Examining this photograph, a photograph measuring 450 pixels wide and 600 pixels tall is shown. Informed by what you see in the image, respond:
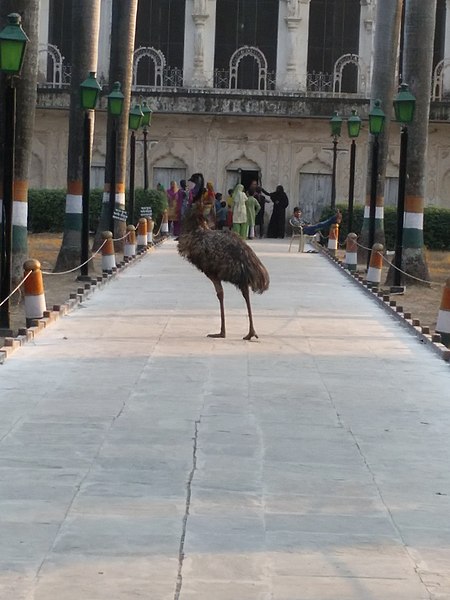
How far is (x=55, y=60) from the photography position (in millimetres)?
50531

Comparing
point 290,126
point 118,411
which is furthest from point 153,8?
point 118,411

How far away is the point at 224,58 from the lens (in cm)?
5300

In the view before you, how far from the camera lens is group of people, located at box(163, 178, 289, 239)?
3722cm

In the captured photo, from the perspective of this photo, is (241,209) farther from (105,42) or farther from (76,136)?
(105,42)

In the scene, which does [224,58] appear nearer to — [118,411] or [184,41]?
[184,41]

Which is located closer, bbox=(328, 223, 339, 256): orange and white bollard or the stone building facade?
bbox=(328, 223, 339, 256): orange and white bollard

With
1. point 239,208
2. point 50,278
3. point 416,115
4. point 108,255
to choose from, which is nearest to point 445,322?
point 416,115

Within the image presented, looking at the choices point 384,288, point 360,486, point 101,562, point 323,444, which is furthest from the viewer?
point 384,288

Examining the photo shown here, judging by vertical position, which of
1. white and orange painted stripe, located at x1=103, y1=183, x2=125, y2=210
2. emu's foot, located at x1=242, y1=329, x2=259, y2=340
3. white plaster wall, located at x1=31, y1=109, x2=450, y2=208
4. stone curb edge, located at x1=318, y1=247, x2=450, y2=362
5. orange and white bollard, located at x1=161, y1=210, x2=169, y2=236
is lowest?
orange and white bollard, located at x1=161, y1=210, x2=169, y2=236

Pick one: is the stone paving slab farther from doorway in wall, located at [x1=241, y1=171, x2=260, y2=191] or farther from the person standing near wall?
doorway in wall, located at [x1=241, y1=171, x2=260, y2=191]

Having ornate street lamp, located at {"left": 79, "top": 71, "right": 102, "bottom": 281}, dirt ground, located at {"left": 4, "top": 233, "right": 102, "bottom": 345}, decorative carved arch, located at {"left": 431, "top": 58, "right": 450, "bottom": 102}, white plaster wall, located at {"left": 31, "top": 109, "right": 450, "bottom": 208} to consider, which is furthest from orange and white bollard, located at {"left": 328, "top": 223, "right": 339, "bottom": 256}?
decorative carved arch, located at {"left": 431, "top": 58, "right": 450, "bottom": 102}

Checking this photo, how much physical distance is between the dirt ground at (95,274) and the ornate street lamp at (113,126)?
4.13 ft

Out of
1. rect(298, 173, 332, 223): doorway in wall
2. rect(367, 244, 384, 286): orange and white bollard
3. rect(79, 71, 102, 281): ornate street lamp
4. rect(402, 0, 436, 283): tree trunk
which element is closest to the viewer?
rect(79, 71, 102, 281): ornate street lamp

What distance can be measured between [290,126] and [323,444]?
38474 mm
